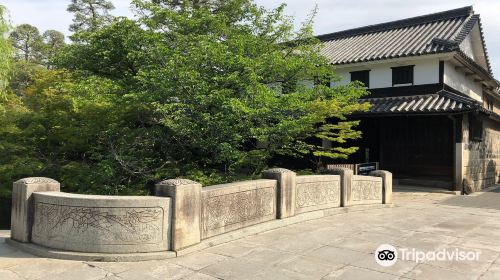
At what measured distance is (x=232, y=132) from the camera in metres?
10.1

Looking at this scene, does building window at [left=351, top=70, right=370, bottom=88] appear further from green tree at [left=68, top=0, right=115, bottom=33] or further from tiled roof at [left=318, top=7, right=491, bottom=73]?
green tree at [left=68, top=0, right=115, bottom=33]

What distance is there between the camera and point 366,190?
38.7 feet

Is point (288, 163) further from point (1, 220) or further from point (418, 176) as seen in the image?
point (1, 220)

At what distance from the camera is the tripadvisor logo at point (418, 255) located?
6.33 metres

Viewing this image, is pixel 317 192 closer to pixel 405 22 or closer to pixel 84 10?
pixel 405 22

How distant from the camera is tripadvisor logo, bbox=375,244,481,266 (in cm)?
633

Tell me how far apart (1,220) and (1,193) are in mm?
3395

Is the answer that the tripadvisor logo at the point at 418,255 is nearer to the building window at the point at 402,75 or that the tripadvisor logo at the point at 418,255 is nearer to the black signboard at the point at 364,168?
the black signboard at the point at 364,168

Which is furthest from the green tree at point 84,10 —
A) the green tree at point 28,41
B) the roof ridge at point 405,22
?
the roof ridge at point 405,22

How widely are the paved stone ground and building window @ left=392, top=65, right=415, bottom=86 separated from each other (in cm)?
1002

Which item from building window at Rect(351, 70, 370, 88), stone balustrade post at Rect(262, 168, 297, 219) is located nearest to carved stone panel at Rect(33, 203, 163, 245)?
stone balustrade post at Rect(262, 168, 297, 219)

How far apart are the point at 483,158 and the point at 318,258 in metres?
16.4

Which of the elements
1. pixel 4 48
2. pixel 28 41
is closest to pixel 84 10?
pixel 28 41

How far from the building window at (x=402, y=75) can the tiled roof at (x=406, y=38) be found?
82 cm
